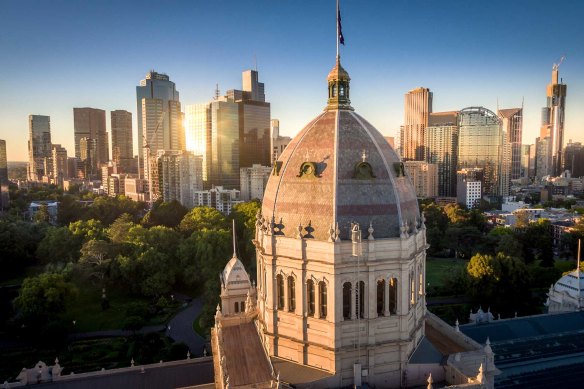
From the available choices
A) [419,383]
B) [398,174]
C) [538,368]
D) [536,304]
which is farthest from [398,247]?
[536,304]

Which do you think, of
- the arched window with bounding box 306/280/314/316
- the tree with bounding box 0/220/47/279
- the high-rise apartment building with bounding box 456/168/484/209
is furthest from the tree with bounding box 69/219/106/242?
the high-rise apartment building with bounding box 456/168/484/209

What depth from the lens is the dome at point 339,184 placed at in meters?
27.2

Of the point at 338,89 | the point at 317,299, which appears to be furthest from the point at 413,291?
the point at 338,89

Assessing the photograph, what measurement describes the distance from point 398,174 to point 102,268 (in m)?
64.9

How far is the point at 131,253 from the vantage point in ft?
271

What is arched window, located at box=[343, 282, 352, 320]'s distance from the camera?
2728 cm

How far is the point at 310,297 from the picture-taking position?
2809 centimetres

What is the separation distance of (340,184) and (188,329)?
45.3 metres

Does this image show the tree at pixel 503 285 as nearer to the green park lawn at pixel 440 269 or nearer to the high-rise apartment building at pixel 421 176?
the green park lawn at pixel 440 269

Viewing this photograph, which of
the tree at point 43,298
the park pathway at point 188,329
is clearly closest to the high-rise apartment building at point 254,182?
the park pathway at point 188,329

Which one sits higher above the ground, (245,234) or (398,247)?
(398,247)

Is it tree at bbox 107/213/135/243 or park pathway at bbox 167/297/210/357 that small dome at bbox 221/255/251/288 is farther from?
→ tree at bbox 107/213/135/243

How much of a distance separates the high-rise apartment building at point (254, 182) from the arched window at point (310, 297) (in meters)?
138

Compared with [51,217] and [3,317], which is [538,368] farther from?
[51,217]
